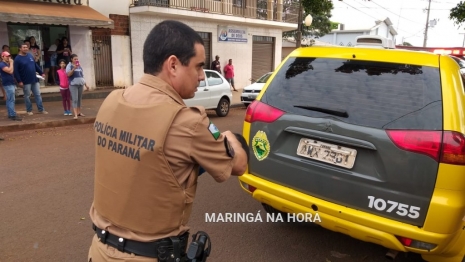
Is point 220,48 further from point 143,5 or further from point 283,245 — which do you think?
point 283,245

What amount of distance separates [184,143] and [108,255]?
60 centimetres

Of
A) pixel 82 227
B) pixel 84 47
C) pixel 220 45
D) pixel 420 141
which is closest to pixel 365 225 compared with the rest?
pixel 420 141

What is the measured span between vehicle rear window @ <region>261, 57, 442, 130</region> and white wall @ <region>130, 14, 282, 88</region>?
12.0 m

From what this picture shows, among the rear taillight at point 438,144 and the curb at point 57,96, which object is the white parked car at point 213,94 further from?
the rear taillight at point 438,144

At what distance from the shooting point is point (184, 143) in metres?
1.35

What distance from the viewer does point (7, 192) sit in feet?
14.9

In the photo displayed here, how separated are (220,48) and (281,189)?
51.4 ft

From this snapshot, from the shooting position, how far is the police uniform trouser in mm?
1458

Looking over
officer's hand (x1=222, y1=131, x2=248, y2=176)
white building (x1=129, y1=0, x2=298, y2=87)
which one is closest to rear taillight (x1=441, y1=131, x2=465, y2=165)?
officer's hand (x1=222, y1=131, x2=248, y2=176)

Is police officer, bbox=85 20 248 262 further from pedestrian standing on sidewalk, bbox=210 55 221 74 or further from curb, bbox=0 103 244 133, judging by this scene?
pedestrian standing on sidewalk, bbox=210 55 221 74

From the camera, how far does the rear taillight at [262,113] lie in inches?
116

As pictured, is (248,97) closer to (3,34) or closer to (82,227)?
(3,34)

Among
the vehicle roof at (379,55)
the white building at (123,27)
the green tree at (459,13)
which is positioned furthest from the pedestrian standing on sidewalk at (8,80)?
the green tree at (459,13)

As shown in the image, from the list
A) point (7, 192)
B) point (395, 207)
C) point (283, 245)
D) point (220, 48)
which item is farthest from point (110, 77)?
point (395, 207)
